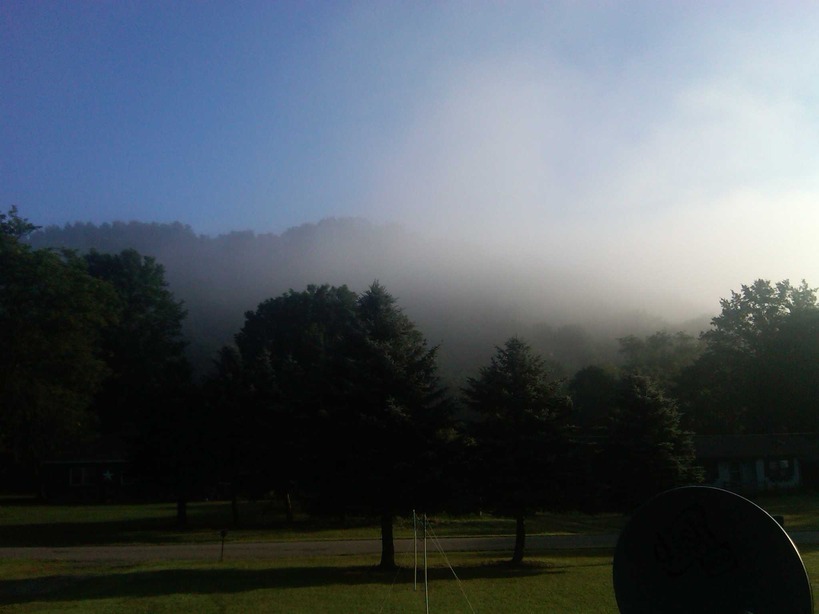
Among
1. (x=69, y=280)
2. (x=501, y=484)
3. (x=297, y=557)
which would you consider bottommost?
(x=297, y=557)

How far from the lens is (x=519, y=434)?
27312 mm

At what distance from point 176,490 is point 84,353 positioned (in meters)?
10.3

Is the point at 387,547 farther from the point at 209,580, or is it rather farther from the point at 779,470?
the point at 779,470

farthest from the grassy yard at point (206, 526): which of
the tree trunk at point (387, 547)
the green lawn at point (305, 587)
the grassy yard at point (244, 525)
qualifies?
the green lawn at point (305, 587)

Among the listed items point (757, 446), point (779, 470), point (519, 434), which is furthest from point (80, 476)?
point (779, 470)

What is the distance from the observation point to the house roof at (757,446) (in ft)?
199

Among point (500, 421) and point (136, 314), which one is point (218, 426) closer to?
point (500, 421)

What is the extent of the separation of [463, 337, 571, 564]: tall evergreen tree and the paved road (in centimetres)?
539

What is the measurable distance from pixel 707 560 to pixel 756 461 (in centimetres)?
6177

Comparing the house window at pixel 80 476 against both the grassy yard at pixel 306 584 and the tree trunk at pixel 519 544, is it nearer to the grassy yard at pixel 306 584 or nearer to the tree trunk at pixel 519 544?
the grassy yard at pixel 306 584

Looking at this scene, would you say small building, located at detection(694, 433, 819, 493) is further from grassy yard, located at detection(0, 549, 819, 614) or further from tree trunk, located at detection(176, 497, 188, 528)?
tree trunk, located at detection(176, 497, 188, 528)

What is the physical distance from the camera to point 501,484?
26.8 meters

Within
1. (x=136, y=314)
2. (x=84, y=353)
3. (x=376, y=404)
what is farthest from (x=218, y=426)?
(x=136, y=314)

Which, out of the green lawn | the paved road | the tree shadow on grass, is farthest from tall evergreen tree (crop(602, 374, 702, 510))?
the tree shadow on grass
